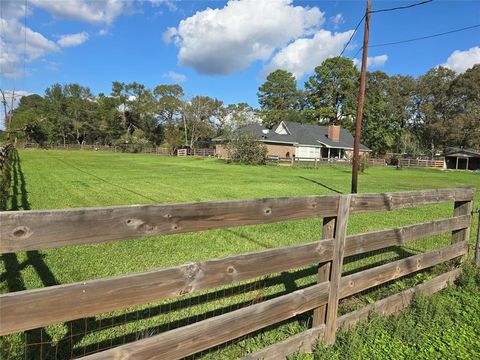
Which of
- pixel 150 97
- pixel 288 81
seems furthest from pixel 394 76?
pixel 150 97

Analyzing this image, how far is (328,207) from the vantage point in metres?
3.15

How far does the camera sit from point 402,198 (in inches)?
161

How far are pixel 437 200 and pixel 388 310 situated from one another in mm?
1691

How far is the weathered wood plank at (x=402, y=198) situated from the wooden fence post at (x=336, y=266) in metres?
0.16

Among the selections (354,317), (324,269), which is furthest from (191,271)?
(354,317)

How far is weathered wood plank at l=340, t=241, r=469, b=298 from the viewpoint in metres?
3.47

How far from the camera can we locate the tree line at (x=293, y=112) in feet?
209

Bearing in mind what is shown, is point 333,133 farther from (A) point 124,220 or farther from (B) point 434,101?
(A) point 124,220

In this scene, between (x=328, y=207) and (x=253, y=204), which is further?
(x=328, y=207)

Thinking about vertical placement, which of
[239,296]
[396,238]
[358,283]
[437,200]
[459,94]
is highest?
[459,94]

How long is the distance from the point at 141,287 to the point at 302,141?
48.9 m

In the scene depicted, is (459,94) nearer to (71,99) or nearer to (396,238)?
(396,238)

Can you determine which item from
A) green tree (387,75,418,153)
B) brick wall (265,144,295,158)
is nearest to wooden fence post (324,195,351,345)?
brick wall (265,144,295,158)

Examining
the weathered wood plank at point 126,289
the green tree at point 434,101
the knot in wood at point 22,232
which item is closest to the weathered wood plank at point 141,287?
the weathered wood plank at point 126,289
